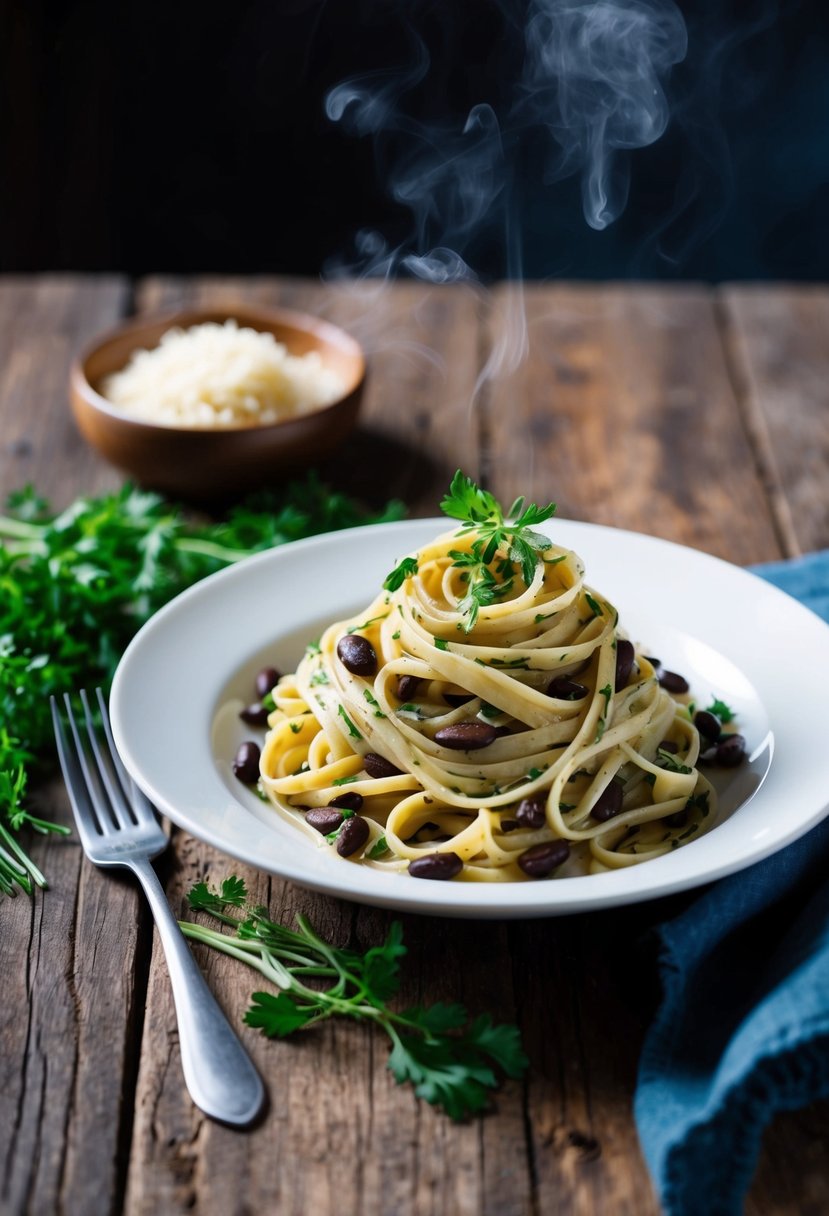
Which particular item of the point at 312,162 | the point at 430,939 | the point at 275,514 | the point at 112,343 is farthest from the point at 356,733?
the point at 312,162

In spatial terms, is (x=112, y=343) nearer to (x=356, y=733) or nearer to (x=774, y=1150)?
(x=356, y=733)

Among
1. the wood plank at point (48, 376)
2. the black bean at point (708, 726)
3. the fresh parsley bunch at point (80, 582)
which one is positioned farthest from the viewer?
the wood plank at point (48, 376)

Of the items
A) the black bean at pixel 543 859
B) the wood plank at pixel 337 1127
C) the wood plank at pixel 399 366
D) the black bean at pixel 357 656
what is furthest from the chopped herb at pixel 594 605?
the wood plank at pixel 399 366

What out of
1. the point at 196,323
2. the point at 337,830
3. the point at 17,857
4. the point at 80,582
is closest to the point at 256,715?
the point at 337,830

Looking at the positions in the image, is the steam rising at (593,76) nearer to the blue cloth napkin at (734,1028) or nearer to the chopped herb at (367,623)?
the chopped herb at (367,623)

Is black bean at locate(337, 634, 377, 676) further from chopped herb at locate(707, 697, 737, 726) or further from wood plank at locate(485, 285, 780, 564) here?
wood plank at locate(485, 285, 780, 564)
